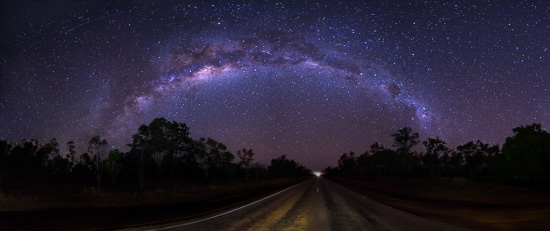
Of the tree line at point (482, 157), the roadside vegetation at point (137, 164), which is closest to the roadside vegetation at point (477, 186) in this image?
the tree line at point (482, 157)

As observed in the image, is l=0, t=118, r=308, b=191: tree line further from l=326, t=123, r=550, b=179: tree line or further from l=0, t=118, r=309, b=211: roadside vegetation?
l=326, t=123, r=550, b=179: tree line

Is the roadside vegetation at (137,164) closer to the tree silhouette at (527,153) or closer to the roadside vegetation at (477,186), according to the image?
the roadside vegetation at (477,186)

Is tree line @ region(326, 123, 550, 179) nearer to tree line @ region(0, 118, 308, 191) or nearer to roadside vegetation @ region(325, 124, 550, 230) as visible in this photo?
roadside vegetation @ region(325, 124, 550, 230)

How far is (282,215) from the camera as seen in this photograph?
13672mm

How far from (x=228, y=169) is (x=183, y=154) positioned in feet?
34.5

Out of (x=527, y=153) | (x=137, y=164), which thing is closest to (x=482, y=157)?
(x=527, y=153)

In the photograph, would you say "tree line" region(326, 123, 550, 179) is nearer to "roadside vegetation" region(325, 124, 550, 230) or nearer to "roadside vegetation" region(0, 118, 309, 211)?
"roadside vegetation" region(325, 124, 550, 230)

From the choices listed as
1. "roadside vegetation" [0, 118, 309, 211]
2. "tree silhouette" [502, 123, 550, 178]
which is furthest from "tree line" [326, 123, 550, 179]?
"roadside vegetation" [0, 118, 309, 211]

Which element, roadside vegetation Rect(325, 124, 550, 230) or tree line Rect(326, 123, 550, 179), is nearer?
roadside vegetation Rect(325, 124, 550, 230)

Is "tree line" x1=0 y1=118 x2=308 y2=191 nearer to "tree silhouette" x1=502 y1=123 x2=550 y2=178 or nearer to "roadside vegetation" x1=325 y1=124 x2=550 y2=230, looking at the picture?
"roadside vegetation" x1=325 y1=124 x2=550 y2=230

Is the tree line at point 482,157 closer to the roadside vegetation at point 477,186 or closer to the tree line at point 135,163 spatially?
the roadside vegetation at point 477,186

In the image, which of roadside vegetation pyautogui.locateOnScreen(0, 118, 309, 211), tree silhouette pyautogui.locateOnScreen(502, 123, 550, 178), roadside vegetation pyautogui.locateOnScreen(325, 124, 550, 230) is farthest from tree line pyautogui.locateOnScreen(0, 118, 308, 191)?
tree silhouette pyautogui.locateOnScreen(502, 123, 550, 178)

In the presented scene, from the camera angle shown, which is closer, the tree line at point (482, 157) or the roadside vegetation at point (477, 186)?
the roadside vegetation at point (477, 186)

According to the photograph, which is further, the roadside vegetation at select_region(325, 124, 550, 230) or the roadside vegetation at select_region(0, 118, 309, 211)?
the roadside vegetation at select_region(0, 118, 309, 211)
